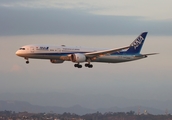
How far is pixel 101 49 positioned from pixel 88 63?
4.92 m

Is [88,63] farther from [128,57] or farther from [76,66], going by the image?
[128,57]

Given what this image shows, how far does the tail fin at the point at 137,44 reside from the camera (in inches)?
6468

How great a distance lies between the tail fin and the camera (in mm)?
164275

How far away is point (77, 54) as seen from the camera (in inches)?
5778

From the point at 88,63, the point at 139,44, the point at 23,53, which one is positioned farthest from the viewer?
the point at 139,44

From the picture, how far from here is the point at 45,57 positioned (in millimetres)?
142875

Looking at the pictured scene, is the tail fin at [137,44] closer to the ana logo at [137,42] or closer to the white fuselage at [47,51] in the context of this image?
the ana logo at [137,42]

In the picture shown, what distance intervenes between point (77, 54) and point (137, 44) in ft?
92.8

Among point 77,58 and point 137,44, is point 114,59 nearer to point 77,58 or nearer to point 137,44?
point 77,58

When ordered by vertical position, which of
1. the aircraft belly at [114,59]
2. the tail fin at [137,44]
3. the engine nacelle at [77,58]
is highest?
the tail fin at [137,44]

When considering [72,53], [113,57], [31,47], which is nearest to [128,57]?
[113,57]

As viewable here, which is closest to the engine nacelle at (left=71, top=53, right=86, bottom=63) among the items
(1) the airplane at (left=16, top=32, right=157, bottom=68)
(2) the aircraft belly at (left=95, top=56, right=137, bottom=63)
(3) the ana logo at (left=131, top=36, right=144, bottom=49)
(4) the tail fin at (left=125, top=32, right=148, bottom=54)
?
(1) the airplane at (left=16, top=32, right=157, bottom=68)

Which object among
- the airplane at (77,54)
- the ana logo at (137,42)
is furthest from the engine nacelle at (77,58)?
the ana logo at (137,42)

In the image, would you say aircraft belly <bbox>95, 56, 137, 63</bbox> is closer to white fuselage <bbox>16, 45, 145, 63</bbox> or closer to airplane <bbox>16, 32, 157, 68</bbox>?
airplane <bbox>16, 32, 157, 68</bbox>
